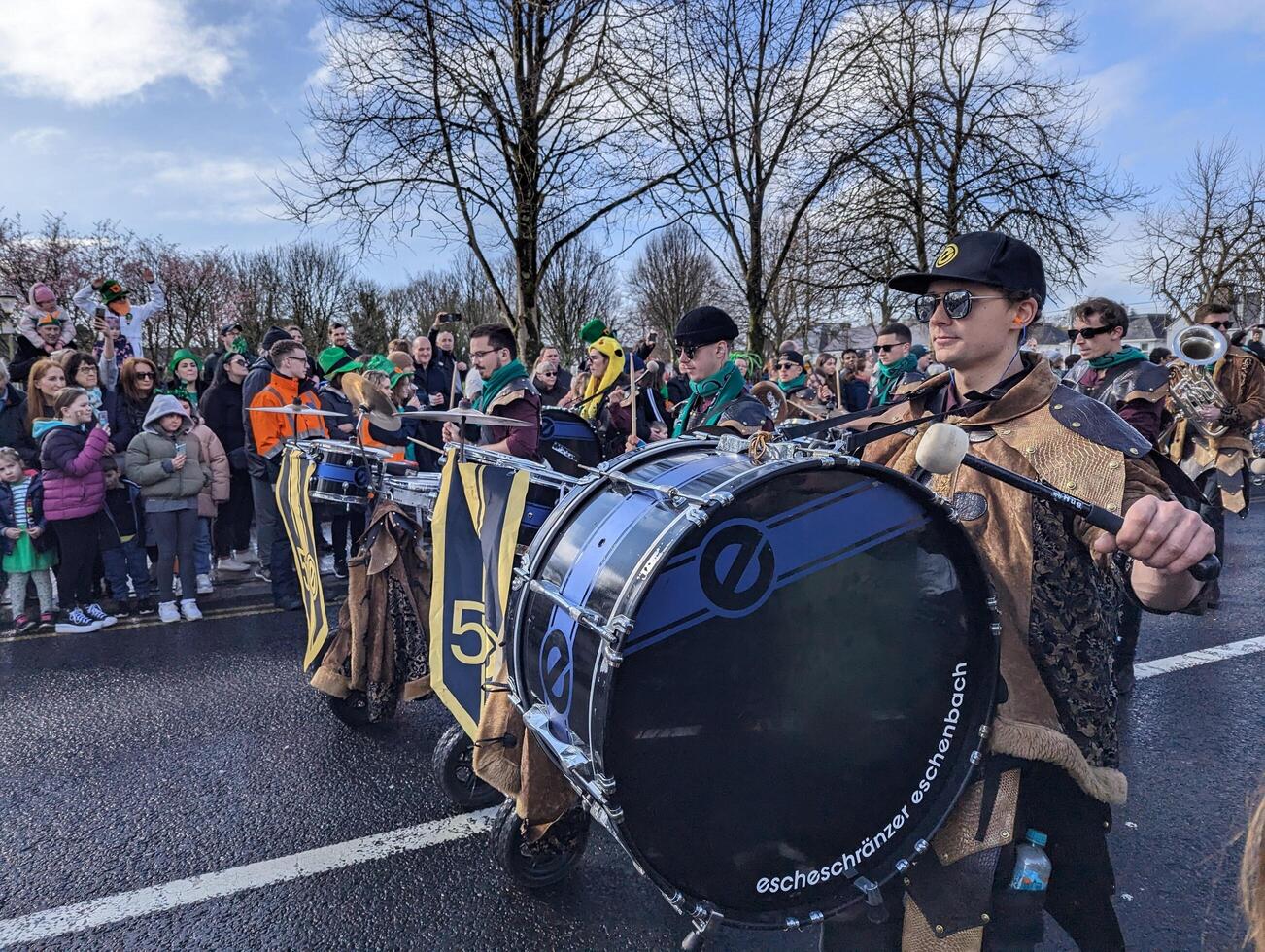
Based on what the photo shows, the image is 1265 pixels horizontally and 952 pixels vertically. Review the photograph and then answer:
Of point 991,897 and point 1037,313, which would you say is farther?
point 1037,313

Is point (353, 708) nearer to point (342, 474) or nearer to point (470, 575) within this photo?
point (342, 474)

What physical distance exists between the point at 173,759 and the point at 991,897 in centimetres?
376

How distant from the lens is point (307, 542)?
4.27 m

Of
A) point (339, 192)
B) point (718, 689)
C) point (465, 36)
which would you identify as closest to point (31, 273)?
point (339, 192)

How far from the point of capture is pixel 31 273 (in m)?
21.2

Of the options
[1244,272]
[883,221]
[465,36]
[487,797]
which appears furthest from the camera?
[1244,272]

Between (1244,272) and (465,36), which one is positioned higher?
(465,36)

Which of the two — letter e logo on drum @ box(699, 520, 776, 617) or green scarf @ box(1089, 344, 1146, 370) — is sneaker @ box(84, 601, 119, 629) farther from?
green scarf @ box(1089, 344, 1146, 370)

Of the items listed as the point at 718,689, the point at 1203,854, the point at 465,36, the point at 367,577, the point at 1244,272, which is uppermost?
the point at 465,36

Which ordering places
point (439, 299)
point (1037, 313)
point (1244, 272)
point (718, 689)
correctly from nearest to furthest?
point (718, 689), point (1037, 313), point (1244, 272), point (439, 299)

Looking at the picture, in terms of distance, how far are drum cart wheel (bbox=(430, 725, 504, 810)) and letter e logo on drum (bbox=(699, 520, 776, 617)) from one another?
7.02 feet

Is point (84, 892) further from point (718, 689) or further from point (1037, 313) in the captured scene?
point (1037, 313)

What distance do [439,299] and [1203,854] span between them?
42875 millimetres

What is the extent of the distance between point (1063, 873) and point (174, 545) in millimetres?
6714
